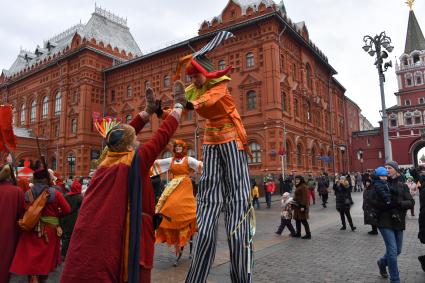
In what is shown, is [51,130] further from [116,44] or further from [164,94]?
[164,94]

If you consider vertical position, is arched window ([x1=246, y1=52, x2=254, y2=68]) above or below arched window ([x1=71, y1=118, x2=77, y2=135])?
above

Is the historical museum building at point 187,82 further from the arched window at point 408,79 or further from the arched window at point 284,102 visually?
the arched window at point 408,79

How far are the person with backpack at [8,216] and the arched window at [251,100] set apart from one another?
25.3m

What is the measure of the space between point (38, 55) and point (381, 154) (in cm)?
5267

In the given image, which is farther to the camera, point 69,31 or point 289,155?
point 69,31

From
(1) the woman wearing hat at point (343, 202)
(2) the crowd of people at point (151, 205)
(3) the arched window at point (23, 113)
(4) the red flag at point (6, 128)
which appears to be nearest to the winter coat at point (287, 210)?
(1) the woman wearing hat at point (343, 202)

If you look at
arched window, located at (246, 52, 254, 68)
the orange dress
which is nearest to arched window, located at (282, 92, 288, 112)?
arched window, located at (246, 52, 254, 68)

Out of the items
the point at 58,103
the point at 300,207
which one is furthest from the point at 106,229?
the point at 58,103

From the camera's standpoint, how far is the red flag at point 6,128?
5.54 meters

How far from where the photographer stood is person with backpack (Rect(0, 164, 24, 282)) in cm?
444

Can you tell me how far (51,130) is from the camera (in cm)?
4231

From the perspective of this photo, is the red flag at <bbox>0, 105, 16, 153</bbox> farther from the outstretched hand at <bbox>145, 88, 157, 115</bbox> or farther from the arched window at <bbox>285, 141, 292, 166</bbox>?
the arched window at <bbox>285, 141, 292, 166</bbox>

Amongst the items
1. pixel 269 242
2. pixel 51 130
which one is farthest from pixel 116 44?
pixel 269 242

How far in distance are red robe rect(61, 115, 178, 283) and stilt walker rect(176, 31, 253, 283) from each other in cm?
89
